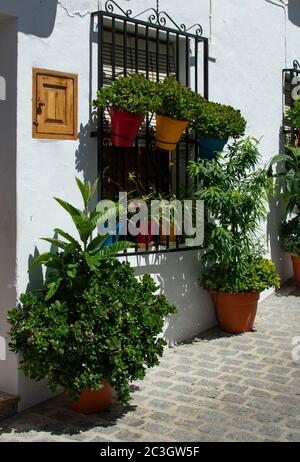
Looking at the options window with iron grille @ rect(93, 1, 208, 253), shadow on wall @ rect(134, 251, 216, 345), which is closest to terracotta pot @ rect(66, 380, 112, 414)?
shadow on wall @ rect(134, 251, 216, 345)

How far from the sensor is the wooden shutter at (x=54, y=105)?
456cm

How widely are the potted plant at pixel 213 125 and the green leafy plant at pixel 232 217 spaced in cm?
13

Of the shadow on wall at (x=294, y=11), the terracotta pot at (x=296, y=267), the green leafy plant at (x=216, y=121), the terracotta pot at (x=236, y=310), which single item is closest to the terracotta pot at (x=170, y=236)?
the terracotta pot at (x=236, y=310)

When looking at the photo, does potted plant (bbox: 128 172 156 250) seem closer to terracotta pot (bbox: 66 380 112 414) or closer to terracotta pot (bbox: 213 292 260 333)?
terracotta pot (bbox: 213 292 260 333)

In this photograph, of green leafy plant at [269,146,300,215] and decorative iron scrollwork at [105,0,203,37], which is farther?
green leafy plant at [269,146,300,215]

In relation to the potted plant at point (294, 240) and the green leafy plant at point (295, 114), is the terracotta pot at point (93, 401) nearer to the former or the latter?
the potted plant at point (294, 240)

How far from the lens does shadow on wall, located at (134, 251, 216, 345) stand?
5.65 meters

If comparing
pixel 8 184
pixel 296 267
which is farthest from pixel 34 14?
pixel 296 267

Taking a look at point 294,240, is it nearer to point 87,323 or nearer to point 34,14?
point 87,323

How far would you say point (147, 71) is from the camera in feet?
18.1

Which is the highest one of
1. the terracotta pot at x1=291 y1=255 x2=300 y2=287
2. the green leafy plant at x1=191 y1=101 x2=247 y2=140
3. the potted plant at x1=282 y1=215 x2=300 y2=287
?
the green leafy plant at x1=191 y1=101 x2=247 y2=140

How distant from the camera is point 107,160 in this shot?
542 centimetres

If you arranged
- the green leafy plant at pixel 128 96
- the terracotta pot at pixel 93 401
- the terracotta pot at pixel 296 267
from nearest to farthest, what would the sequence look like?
the terracotta pot at pixel 93 401
the green leafy plant at pixel 128 96
the terracotta pot at pixel 296 267
